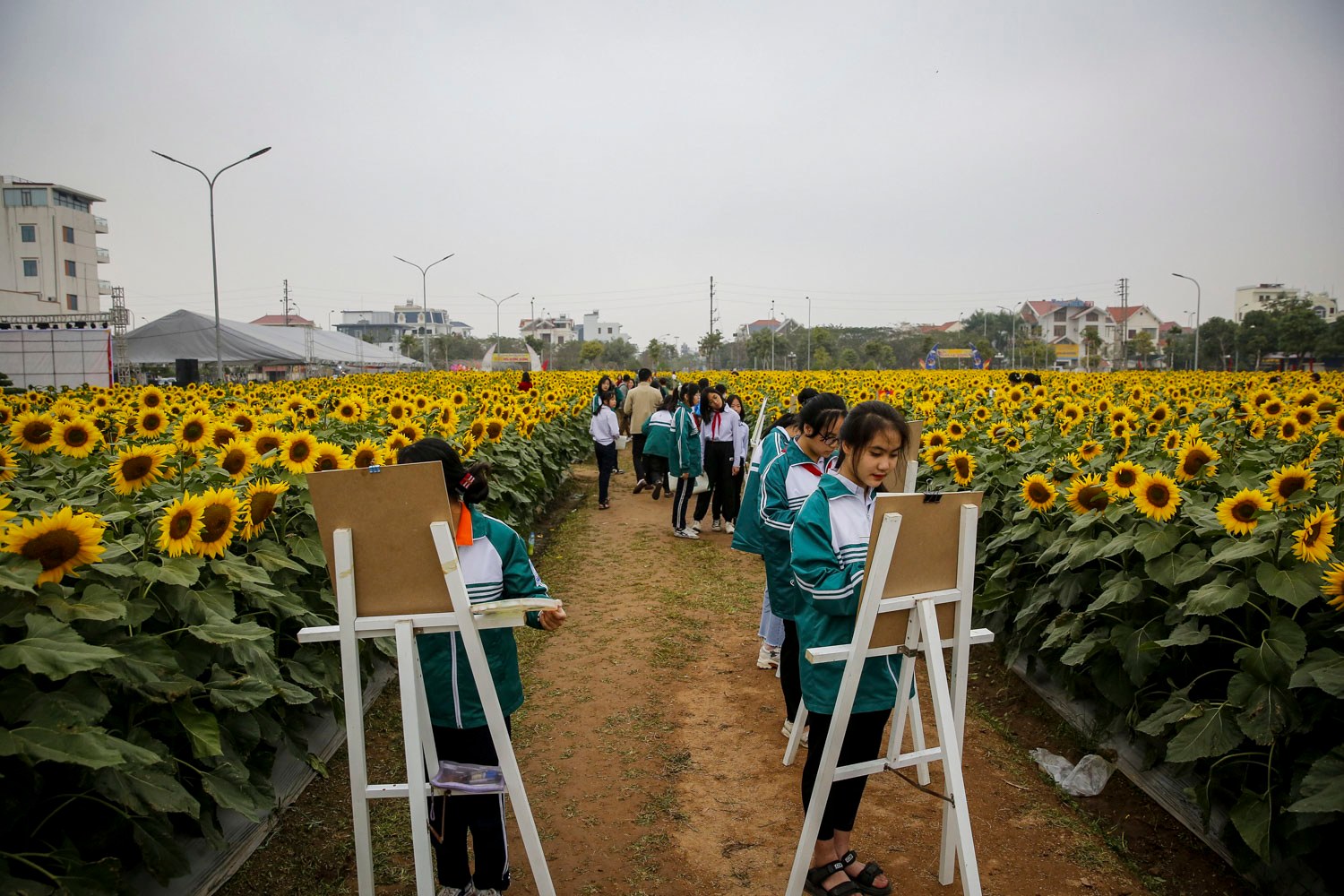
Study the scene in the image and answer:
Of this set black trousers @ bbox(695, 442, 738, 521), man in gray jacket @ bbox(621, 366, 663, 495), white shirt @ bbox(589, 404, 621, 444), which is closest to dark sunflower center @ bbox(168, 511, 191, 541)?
black trousers @ bbox(695, 442, 738, 521)

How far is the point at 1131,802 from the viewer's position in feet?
13.7

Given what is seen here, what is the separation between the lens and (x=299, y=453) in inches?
199

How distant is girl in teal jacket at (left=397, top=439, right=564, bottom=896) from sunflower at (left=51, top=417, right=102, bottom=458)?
9.80 feet

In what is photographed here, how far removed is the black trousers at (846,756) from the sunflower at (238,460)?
9.78 feet

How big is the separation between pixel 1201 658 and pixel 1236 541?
540 mm

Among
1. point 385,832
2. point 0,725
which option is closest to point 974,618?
point 385,832

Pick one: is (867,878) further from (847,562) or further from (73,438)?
(73,438)

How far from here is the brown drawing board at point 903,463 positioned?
4.17 meters

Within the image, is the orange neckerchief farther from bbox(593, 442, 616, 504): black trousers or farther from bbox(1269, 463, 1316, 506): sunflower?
bbox(593, 442, 616, 504): black trousers

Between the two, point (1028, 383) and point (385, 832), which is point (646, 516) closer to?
point (1028, 383)

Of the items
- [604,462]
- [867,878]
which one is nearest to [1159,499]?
[867,878]

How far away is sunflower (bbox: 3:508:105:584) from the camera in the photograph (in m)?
2.66

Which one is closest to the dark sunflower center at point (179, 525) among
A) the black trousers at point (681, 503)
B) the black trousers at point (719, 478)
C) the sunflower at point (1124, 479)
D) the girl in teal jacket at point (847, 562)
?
the girl in teal jacket at point (847, 562)

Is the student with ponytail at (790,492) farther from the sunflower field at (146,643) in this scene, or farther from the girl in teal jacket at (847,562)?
the sunflower field at (146,643)
